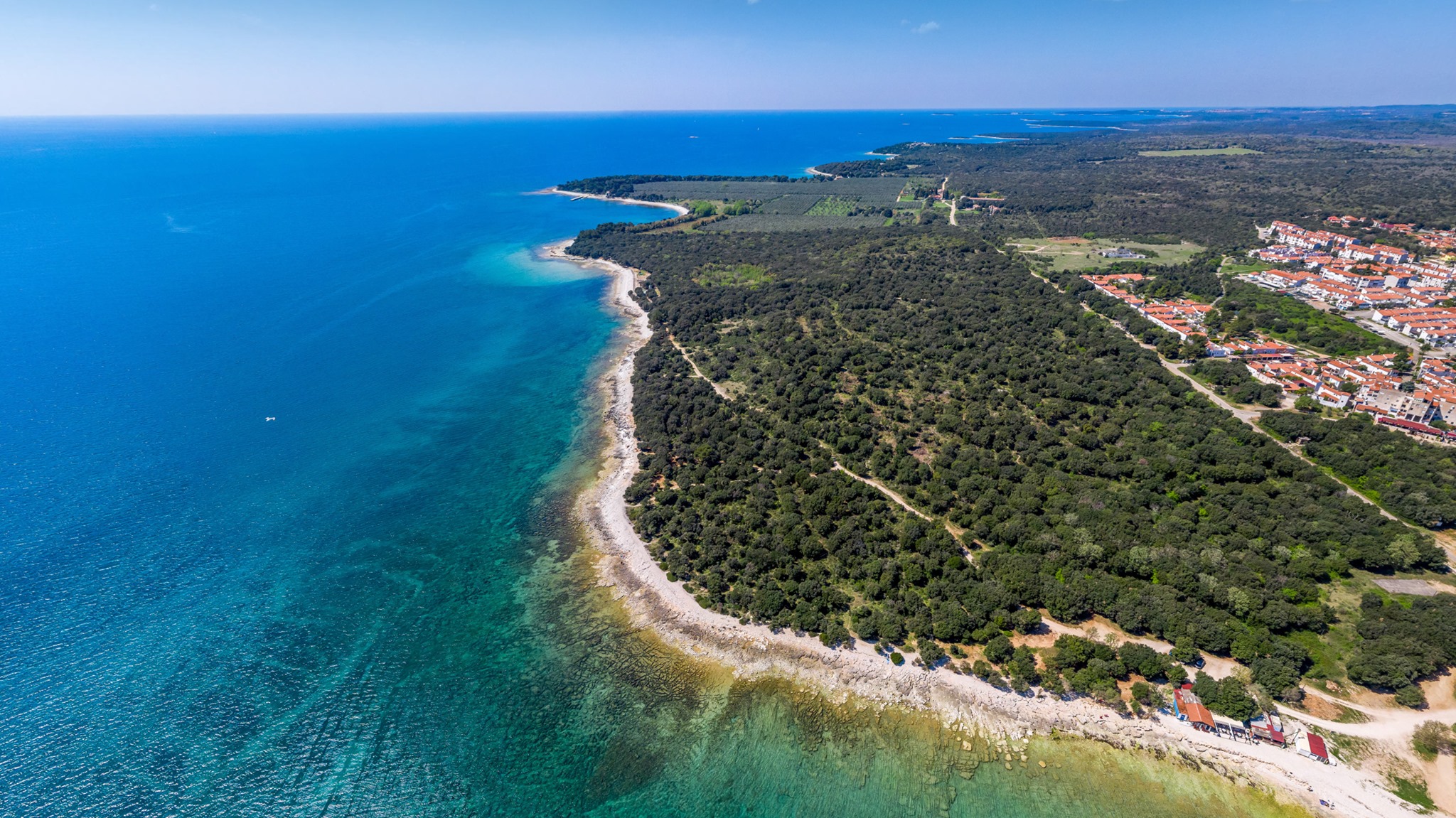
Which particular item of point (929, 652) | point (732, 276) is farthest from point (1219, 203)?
point (929, 652)

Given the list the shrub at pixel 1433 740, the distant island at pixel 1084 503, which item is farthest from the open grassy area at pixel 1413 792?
the shrub at pixel 1433 740

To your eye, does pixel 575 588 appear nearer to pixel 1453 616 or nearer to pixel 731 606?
pixel 731 606

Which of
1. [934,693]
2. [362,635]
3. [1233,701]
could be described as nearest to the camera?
[1233,701]

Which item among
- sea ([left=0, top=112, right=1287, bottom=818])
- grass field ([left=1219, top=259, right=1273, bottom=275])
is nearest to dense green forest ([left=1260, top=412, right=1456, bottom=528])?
sea ([left=0, top=112, right=1287, bottom=818])

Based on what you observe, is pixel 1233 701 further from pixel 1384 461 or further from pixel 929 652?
pixel 1384 461

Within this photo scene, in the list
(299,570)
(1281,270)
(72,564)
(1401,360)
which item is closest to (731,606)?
(299,570)

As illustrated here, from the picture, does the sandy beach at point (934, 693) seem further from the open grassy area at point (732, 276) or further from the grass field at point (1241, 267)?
the grass field at point (1241, 267)

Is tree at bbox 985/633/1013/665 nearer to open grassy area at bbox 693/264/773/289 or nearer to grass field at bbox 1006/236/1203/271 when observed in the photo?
open grassy area at bbox 693/264/773/289
